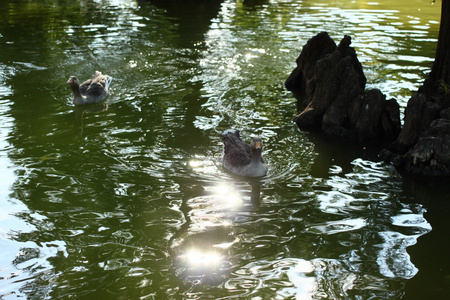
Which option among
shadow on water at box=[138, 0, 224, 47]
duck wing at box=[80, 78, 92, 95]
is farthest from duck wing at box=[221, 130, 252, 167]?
shadow on water at box=[138, 0, 224, 47]

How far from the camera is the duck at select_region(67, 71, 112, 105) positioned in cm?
1389

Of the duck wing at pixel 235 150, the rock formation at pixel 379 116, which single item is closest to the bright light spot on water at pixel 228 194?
the duck wing at pixel 235 150

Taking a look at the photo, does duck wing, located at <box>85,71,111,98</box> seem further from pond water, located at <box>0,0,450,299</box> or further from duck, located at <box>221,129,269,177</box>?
duck, located at <box>221,129,269,177</box>

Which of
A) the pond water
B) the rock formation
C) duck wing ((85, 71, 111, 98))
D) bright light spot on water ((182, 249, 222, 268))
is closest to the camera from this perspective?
the pond water

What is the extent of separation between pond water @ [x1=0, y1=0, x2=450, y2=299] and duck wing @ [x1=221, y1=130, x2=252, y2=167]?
29cm

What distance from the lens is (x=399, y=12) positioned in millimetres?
26953

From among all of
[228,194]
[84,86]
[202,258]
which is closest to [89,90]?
[84,86]

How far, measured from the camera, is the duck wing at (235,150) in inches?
392

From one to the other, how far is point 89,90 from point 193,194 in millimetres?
6356

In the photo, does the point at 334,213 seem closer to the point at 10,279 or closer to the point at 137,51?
the point at 10,279

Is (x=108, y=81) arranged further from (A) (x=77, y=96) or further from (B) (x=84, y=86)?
(A) (x=77, y=96)

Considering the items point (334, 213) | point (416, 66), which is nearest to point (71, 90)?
point (334, 213)

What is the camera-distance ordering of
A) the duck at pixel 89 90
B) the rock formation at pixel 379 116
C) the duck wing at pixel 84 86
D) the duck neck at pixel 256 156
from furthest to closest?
the duck wing at pixel 84 86, the duck at pixel 89 90, the rock formation at pixel 379 116, the duck neck at pixel 256 156

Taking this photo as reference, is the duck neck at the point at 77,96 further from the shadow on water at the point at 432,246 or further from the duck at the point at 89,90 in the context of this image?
the shadow on water at the point at 432,246
